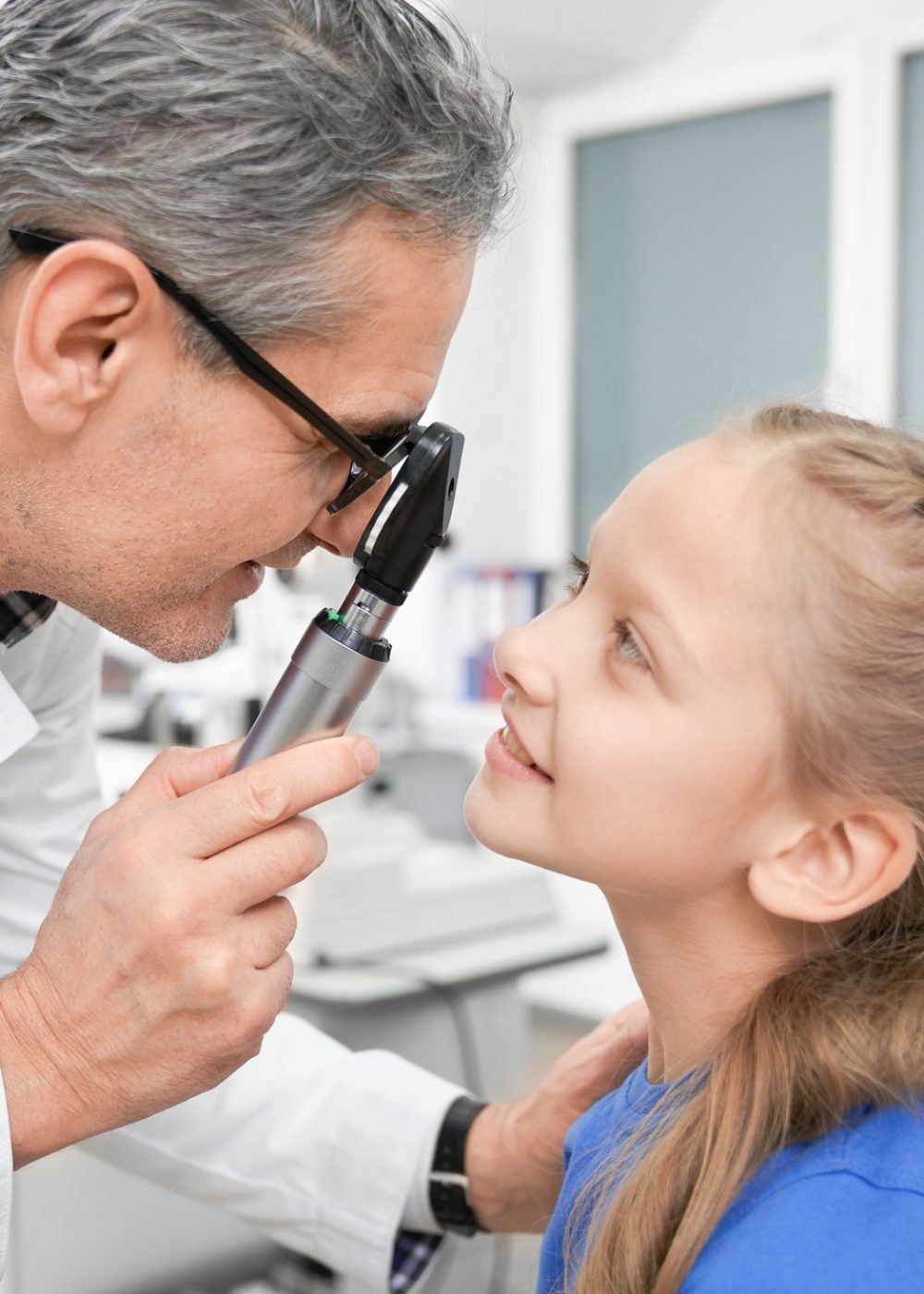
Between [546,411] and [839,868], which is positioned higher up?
[546,411]

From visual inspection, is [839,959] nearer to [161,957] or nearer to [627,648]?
[627,648]

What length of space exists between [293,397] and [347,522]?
0.52 ft

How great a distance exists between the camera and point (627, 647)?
3.22 feet

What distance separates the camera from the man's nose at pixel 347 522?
47.6 inches

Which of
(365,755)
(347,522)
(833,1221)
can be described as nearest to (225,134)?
(347,522)

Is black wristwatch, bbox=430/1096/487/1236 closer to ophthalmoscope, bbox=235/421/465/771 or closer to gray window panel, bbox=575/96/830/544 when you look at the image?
ophthalmoscope, bbox=235/421/465/771

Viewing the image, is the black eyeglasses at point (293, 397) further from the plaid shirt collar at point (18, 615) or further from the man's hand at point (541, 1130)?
the man's hand at point (541, 1130)

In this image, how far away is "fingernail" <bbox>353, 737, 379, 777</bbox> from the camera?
1008 mm

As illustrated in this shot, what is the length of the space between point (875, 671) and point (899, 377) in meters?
2.55

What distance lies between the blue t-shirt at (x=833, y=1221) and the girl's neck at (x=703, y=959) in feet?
0.46

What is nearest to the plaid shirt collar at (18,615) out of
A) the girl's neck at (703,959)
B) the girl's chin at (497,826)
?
the girl's chin at (497,826)

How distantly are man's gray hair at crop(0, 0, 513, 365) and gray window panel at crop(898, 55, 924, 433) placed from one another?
234cm

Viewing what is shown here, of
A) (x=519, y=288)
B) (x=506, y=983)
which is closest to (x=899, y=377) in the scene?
(x=519, y=288)

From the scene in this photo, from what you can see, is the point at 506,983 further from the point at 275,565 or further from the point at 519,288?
the point at 519,288
